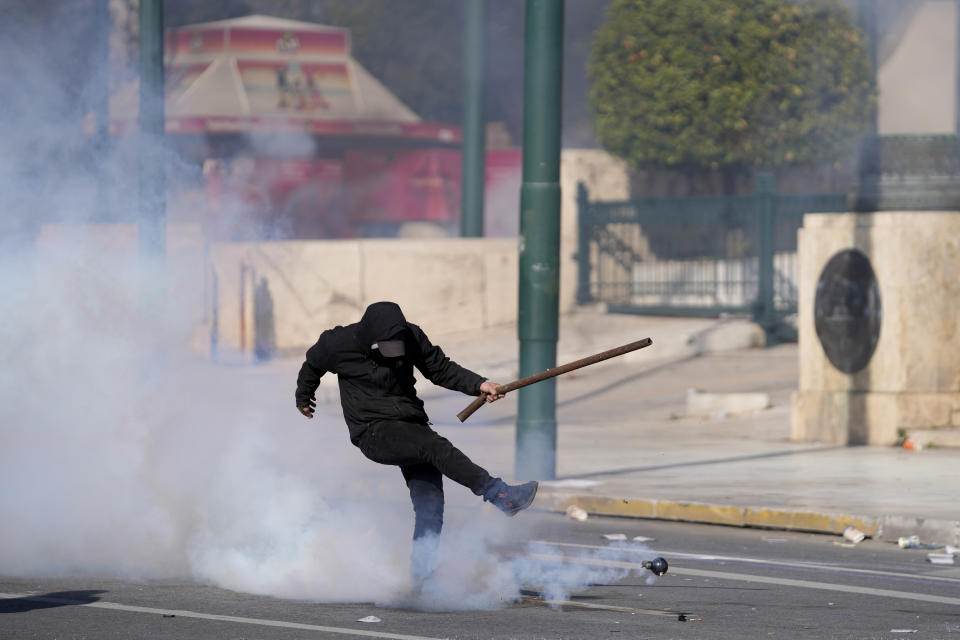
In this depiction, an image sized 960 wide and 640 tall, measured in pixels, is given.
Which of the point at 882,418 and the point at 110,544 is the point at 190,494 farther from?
the point at 882,418

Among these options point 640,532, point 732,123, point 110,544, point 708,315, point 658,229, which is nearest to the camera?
point 110,544

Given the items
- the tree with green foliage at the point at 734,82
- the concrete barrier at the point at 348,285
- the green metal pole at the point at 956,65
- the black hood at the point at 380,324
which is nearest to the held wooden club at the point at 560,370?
the black hood at the point at 380,324

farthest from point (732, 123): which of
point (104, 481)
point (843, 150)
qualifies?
point (104, 481)

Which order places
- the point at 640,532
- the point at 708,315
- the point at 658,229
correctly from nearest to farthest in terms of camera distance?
the point at 640,532 < the point at 708,315 < the point at 658,229

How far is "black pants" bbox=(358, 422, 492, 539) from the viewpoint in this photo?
7.55 m

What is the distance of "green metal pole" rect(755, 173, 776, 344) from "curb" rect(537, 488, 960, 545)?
35.4ft

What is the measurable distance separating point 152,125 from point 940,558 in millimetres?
9012

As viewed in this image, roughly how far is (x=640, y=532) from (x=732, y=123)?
56.2 feet

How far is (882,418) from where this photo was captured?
14.7 meters

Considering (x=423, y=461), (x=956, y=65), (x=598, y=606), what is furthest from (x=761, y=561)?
(x=956, y=65)

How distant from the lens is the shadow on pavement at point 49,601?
293 inches

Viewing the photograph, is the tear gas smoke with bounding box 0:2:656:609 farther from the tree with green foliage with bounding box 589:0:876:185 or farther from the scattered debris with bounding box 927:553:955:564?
the tree with green foliage with bounding box 589:0:876:185

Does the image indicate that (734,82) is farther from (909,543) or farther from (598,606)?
(598,606)

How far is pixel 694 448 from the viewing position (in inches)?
587
